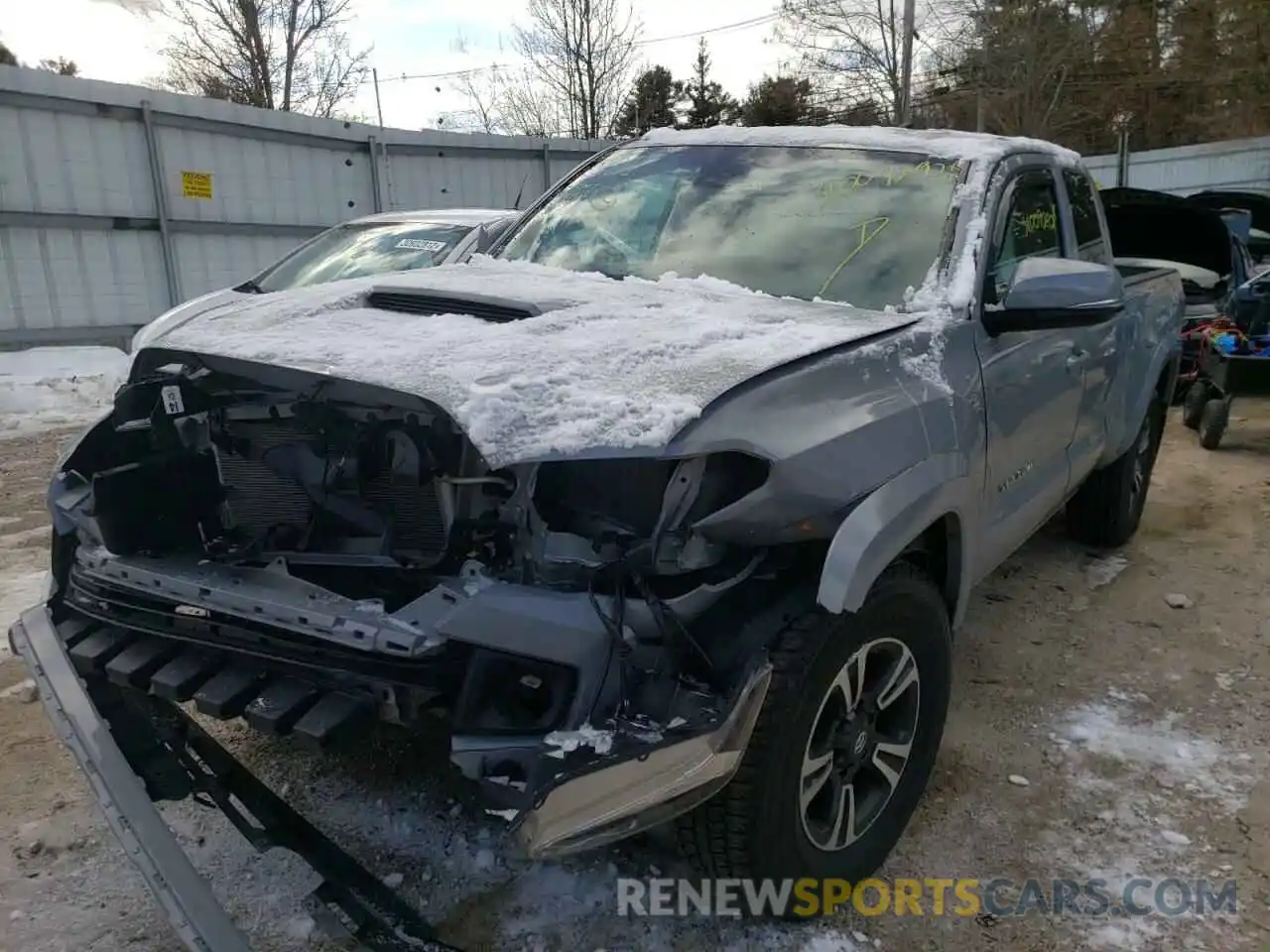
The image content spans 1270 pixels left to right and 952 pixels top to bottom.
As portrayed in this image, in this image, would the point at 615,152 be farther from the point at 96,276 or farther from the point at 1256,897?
the point at 96,276

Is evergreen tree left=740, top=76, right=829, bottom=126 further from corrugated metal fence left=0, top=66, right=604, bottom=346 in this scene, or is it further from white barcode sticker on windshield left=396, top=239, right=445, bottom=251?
white barcode sticker on windshield left=396, top=239, right=445, bottom=251

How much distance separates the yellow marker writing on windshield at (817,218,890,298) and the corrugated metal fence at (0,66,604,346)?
785 centimetres

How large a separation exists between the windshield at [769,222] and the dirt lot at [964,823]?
1.58 m

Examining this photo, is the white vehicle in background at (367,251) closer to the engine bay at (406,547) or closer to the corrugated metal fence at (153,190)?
the corrugated metal fence at (153,190)

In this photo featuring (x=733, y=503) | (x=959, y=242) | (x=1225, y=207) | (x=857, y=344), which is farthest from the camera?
(x=1225, y=207)

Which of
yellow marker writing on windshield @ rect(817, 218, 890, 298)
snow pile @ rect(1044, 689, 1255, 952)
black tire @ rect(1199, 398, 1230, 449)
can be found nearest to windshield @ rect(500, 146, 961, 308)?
yellow marker writing on windshield @ rect(817, 218, 890, 298)

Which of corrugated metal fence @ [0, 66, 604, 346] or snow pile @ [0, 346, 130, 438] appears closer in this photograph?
snow pile @ [0, 346, 130, 438]

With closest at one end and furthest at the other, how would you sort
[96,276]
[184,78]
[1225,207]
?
[96,276] → [1225,207] → [184,78]

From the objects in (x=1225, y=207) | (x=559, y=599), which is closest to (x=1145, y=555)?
(x=559, y=599)

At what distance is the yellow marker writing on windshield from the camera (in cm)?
301

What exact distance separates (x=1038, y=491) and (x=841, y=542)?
5.57ft

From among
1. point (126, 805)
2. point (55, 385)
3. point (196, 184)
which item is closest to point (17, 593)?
point (126, 805)

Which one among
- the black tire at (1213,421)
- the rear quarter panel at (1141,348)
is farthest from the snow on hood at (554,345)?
the black tire at (1213,421)

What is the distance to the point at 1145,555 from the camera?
5215mm
